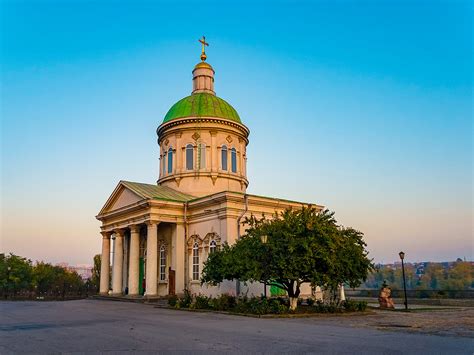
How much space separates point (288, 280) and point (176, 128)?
18793 mm

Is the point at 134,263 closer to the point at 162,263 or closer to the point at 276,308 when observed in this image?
the point at 162,263

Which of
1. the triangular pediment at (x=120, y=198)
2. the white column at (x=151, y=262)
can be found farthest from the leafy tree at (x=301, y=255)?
the triangular pediment at (x=120, y=198)

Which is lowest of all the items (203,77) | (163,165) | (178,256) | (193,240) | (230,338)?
(230,338)

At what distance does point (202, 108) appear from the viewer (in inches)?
1420

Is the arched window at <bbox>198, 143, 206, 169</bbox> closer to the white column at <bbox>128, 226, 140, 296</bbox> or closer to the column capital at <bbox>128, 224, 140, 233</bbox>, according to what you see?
the column capital at <bbox>128, 224, 140, 233</bbox>

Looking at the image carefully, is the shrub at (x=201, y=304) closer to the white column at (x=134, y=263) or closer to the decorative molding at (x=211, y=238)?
the decorative molding at (x=211, y=238)

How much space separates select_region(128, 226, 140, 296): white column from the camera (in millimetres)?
31062

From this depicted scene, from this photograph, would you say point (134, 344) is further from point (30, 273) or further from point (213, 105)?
point (30, 273)

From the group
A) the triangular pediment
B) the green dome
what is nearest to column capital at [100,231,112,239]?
the triangular pediment

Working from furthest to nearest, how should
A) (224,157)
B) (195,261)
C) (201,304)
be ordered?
1. (224,157)
2. (195,261)
3. (201,304)

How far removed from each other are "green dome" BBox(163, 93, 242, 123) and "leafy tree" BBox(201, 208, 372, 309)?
1649 cm

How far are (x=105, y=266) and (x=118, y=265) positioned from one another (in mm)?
3137

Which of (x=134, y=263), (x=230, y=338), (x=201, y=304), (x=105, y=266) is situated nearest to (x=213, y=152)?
(x=134, y=263)

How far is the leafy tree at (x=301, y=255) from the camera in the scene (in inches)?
777
